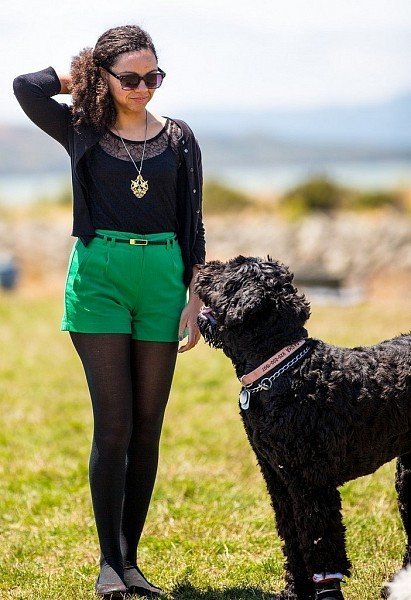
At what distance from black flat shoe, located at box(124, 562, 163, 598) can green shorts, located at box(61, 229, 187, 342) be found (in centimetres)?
111

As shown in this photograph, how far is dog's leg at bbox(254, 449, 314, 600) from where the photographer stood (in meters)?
3.87

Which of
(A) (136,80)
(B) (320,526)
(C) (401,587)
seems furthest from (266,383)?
(A) (136,80)

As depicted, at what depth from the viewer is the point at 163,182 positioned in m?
3.97

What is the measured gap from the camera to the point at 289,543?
393 cm

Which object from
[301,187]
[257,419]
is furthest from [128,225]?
[301,187]

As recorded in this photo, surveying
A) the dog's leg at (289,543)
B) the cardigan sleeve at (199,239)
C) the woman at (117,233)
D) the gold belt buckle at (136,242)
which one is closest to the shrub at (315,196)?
the cardigan sleeve at (199,239)

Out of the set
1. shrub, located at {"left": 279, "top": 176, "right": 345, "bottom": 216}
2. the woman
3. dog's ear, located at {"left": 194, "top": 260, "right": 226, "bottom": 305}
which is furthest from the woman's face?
shrub, located at {"left": 279, "top": 176, "right": 345, "bottom": 216}

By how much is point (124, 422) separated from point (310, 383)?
90cm

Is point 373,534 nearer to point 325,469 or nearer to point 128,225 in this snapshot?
point 325,469

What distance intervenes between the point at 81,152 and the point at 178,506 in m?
2.49

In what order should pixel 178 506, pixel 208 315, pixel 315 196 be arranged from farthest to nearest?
pixel 315 196, pixel 178 506, pixel 208 315

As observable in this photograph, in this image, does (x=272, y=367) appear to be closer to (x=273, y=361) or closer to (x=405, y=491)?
(x=273, y=361)

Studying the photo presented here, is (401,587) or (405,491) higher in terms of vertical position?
(405,491)

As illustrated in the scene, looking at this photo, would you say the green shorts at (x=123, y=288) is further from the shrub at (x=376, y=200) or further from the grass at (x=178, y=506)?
the shrub at (x=376, y=200)
